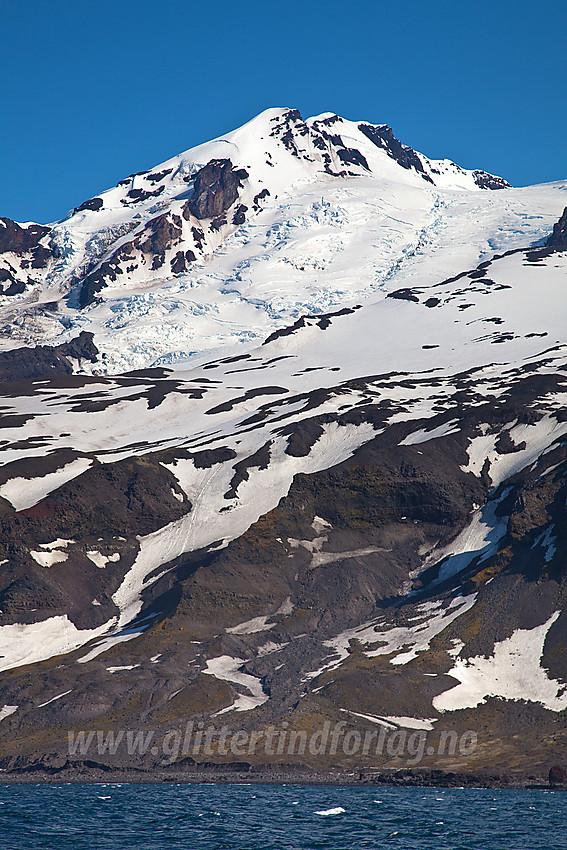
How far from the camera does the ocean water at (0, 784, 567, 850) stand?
67.7 m

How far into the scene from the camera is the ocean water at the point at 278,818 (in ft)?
222

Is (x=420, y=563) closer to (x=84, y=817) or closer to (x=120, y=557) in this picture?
(x=120, y=557)

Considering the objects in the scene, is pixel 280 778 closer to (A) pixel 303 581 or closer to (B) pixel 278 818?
(B) pixel 278 818

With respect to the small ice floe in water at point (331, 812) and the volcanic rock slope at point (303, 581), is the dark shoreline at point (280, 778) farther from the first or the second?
the small ice floe in water at point (331, 812)

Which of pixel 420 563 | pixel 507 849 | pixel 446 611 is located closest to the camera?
pixel 507 849

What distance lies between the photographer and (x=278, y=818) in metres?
78.1

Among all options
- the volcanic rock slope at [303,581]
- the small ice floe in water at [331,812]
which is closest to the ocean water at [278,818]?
the small ice floe in water at [331,812]

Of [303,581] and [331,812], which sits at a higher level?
[303,581]

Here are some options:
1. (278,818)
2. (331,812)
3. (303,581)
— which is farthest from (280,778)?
(303,581)

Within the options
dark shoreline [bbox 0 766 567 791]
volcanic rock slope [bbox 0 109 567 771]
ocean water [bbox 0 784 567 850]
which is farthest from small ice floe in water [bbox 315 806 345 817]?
volcanic rock slope [bbox 0 109 567 771]

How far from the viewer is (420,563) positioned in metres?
154

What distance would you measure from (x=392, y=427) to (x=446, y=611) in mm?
56704

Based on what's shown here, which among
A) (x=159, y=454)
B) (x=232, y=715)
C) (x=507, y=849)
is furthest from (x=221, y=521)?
(x=507, y=849)

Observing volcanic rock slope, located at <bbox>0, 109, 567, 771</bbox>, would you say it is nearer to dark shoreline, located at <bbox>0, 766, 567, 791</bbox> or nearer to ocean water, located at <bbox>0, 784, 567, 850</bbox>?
dark shoreline, located at <bbox>0, 766, 567, 791</bbox>
